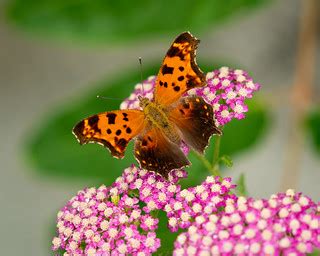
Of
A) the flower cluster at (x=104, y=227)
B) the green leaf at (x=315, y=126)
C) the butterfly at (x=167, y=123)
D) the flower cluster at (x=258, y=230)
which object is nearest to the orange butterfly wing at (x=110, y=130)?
the butterfly at (x=167, y=123)

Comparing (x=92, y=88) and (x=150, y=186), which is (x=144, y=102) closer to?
(x=150, y=186)

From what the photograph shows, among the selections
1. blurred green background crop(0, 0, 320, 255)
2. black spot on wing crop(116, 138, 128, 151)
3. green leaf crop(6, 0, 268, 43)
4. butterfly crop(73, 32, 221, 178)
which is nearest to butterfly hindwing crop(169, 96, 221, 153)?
butterfly crop(73, 32, 221, 178)

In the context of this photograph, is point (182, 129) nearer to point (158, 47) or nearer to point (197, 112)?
point (197, 112)

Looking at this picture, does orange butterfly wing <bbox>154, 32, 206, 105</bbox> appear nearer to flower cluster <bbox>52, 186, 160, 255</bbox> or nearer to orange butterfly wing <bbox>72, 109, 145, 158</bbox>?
orange butterfly wing <bbox>72, 109, 145, 158</bbox>

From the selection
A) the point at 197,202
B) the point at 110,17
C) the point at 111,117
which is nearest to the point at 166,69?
the point at 111,117

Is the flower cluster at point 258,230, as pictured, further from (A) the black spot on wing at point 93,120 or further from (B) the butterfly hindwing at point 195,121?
(A) the black spot on wing at point 93,120

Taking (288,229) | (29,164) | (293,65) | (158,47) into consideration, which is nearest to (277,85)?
(293,65)
